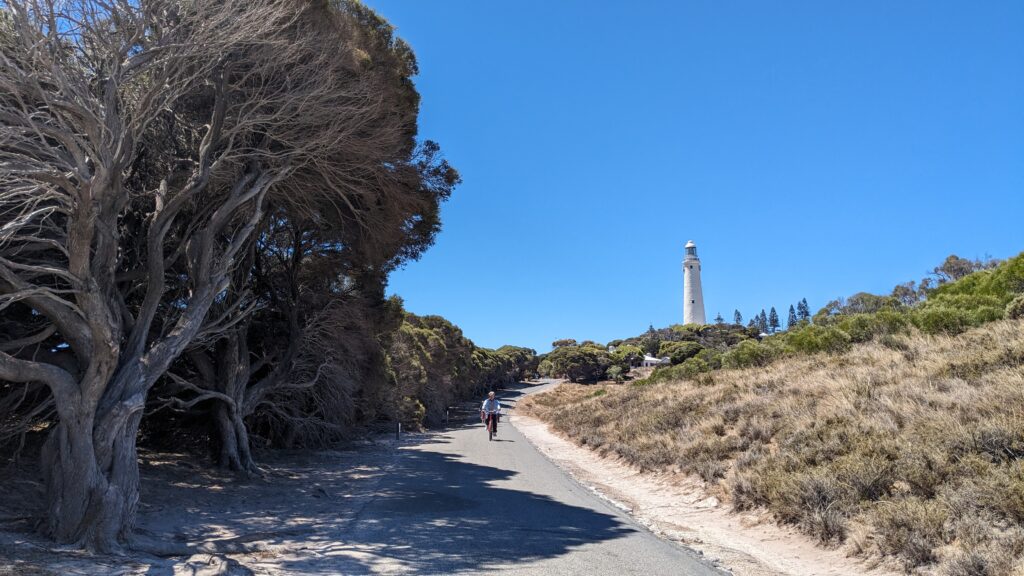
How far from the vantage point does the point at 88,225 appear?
6309 mm

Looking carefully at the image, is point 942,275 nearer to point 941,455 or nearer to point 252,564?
point 941,455

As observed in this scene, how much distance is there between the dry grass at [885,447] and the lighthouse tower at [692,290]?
6898 centimetres

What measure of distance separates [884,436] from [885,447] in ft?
1.53

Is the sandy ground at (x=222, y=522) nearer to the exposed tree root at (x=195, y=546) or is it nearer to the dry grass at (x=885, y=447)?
the exposed tree root at (x=195, y=546)

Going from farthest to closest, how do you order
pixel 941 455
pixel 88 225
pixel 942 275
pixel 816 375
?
pixel 942 275
pixel 816 375
pixel 941 455
pixel 88 225

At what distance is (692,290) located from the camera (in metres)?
83.0

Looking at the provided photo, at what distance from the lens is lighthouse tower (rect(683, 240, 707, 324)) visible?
81938 mm

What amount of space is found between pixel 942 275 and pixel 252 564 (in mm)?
47395

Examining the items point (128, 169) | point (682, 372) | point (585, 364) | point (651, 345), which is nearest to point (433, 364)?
A: point (682, 372)

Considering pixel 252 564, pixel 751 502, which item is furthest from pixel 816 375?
pixel 252 564

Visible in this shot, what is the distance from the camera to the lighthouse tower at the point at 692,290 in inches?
3226

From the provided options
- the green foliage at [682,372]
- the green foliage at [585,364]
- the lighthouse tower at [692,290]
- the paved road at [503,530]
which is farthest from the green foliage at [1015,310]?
the lighthouse tower at [692,290]

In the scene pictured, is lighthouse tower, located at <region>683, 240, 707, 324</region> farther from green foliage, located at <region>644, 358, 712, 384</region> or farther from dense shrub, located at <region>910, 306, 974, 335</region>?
dense shrub, located at <region>910, 306, 974, 335</region>

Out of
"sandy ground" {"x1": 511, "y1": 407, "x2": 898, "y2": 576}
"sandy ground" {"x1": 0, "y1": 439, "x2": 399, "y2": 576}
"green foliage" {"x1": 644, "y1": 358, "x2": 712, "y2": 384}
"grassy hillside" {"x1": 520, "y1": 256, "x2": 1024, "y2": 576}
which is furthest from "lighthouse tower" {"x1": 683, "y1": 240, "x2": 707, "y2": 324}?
"sandy ground" {"x1": 0, "y1": 439, "x2": 399, "y2": 576}
